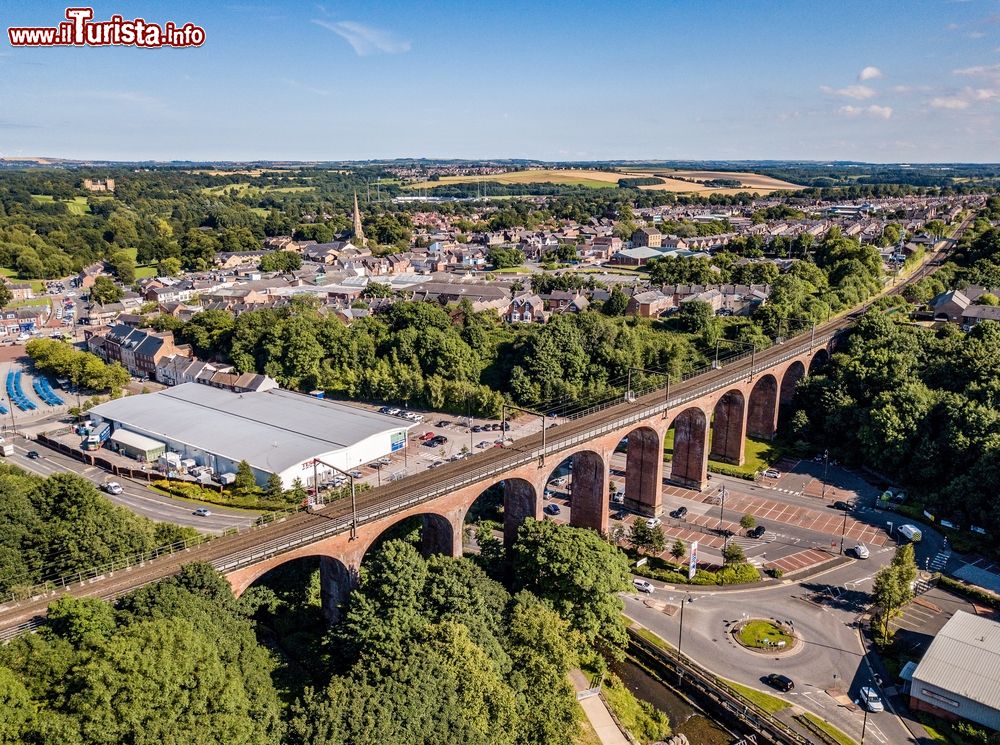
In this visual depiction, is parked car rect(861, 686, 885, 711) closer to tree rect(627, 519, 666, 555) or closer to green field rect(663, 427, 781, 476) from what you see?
tree rect(627, 519, 666, 555)

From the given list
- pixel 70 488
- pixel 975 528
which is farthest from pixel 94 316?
pixel 975 528

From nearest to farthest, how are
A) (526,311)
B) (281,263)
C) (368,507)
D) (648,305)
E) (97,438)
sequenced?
(368,507) → (97,438) → (648,305) → (526,311) → (281,263)

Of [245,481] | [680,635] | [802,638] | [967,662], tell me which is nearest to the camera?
[967,662]

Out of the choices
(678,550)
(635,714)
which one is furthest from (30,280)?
(635,714)

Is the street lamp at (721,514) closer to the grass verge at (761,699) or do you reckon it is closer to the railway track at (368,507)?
the railway track at (368,507)

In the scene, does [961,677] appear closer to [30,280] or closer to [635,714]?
[635,714]

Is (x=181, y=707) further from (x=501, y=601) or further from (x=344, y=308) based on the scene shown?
(x=344, y=308)
